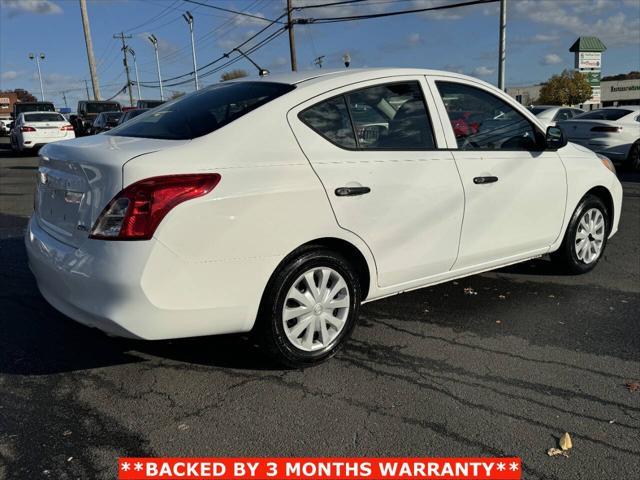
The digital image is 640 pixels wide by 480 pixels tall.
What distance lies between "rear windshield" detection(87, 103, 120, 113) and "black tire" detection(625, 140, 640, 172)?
22.9 m

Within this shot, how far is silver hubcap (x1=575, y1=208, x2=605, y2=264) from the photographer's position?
16.5 ft

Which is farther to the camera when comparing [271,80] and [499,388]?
[271,80]

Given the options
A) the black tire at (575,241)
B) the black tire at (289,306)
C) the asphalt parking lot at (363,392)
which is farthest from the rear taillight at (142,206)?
the black tire at (575,241)

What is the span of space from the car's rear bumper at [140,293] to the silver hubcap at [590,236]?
10.9ft

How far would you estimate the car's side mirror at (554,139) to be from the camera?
14.6 feet

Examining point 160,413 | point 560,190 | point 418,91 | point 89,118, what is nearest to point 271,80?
point 418,91

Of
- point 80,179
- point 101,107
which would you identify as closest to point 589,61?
point 101,107

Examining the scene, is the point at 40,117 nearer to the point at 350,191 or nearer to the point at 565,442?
the point at 350,191

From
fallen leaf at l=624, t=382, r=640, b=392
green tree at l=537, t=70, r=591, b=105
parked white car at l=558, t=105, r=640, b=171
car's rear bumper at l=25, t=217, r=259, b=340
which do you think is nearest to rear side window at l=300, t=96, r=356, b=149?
car's rear bumper at l=25, t=217, r=259, b=340

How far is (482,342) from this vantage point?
379cm

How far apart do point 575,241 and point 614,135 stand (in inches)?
346

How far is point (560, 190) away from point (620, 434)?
236cm

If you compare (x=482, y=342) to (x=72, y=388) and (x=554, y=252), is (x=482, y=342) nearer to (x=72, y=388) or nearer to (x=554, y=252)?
(x=554, y=252)

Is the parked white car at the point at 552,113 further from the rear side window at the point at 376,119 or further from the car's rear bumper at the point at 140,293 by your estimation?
the car's rear bumper at the point at 140,293
